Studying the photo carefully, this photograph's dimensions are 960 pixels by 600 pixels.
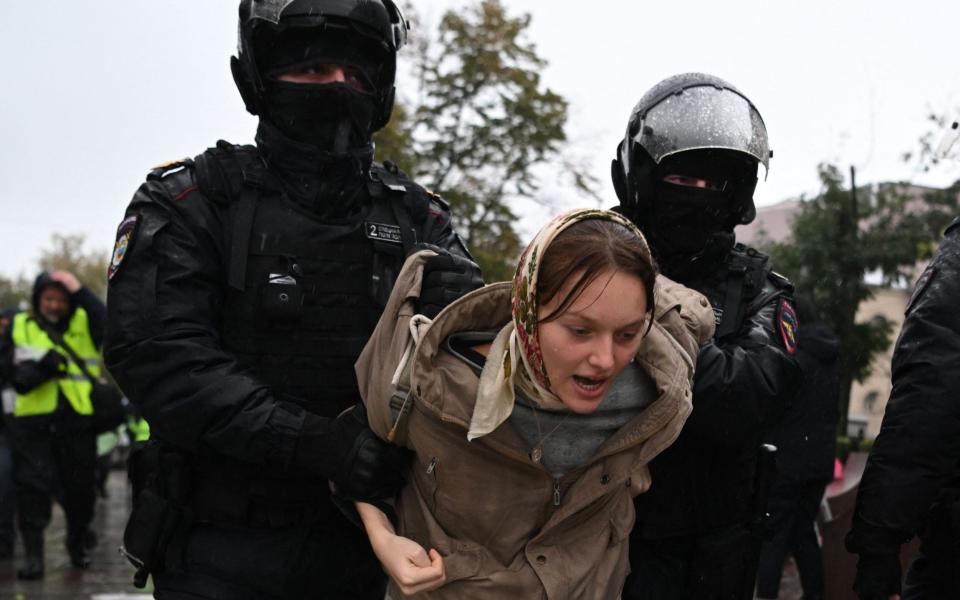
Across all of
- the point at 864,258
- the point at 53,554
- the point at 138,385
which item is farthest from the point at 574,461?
the point at 864,258

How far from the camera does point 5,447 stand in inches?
296

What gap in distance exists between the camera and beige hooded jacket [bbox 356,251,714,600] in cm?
231

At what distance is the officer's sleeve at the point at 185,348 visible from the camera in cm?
265

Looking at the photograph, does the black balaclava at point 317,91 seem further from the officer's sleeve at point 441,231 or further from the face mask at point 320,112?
the officer's sleeve at point 441,231

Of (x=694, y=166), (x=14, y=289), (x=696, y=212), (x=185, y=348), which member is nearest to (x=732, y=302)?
(x=696, y=212)

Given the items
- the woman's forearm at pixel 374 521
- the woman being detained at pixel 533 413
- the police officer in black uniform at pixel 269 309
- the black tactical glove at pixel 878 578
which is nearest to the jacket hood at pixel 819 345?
the black tactical glove at pixel 878 578

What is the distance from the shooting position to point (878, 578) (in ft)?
9.68

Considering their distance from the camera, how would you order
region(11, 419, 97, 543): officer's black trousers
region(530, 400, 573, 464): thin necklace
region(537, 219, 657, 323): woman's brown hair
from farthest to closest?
region(11, 419, 97, 543): officer's black trousers
region(530, 400, 573, 464): thin necklace
region(537, 219, 657, 323): woman's brown hair

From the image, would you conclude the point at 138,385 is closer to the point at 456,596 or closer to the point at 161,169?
the point at 161,169

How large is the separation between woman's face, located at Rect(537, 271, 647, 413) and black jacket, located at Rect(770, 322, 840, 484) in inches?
167

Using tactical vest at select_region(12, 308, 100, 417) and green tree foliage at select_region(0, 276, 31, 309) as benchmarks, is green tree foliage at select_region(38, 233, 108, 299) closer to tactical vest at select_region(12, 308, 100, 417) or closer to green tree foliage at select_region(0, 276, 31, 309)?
green tree foliage at select_region(0, 276, 31, 309)

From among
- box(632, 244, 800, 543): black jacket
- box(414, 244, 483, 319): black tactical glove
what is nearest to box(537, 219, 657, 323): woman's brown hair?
box(414, 244, 483, 319): black tactical glove

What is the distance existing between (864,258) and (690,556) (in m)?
11.0

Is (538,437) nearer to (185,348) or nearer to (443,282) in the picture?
(443,282)
